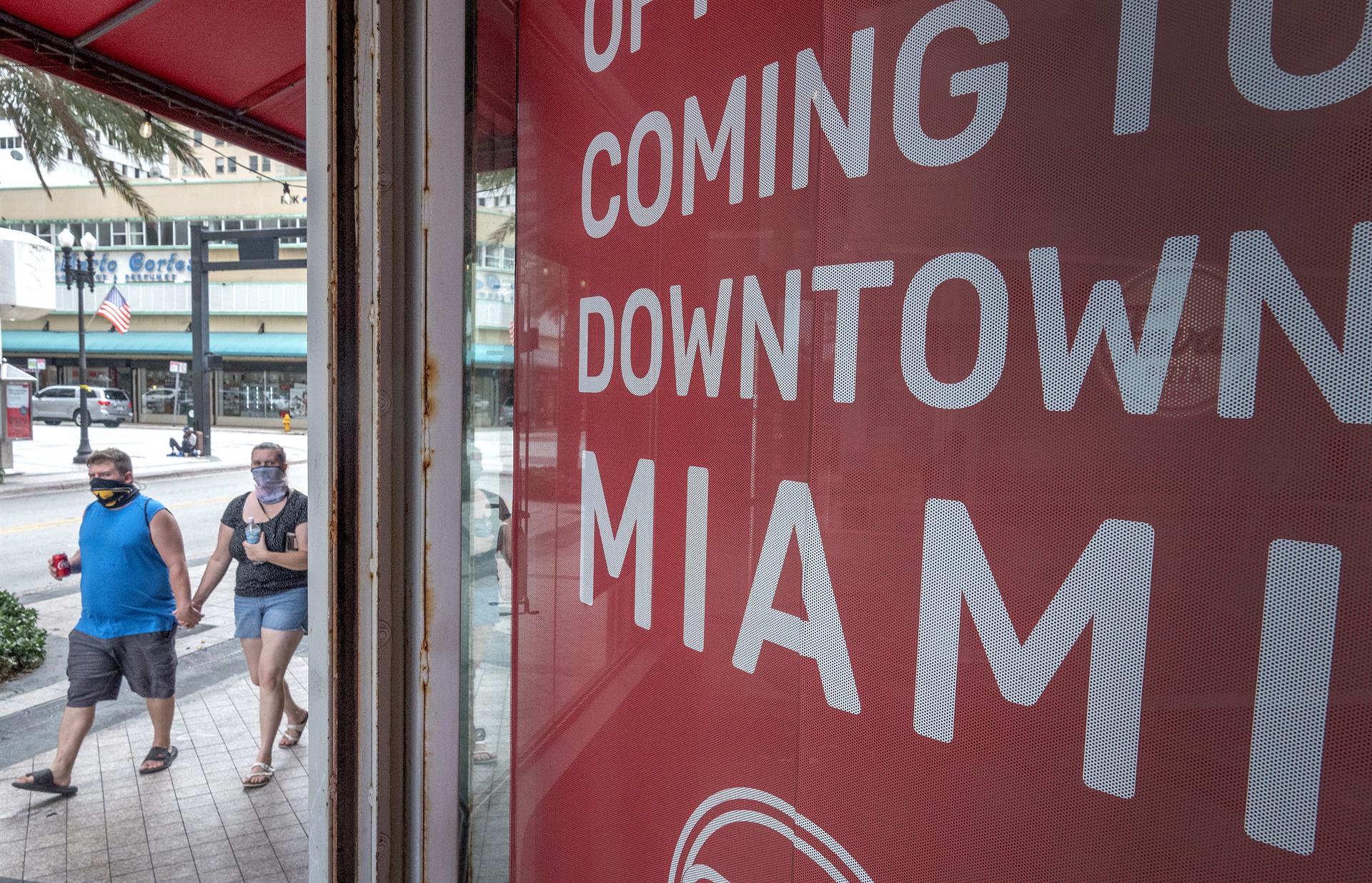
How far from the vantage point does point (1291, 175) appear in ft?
3.04

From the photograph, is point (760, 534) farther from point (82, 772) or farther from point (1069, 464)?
point (82, 772)

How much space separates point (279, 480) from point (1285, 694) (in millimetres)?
5027

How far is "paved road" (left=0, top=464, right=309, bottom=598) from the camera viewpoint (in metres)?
9.88

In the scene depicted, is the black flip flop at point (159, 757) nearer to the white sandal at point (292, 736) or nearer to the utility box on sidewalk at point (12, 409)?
the white sandal at point (292, 736)

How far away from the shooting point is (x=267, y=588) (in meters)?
4.78

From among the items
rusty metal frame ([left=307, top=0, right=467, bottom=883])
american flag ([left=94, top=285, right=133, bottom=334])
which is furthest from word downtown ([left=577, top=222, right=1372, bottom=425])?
american flag ([left=94, top=285, right=133, bottom=334])


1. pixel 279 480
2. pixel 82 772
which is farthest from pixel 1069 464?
pixel 82 772

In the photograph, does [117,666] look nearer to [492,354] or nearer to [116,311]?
[492,354]

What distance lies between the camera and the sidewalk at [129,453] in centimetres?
1680

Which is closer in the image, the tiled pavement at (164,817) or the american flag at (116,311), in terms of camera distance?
the tiled pavement at (164,817)

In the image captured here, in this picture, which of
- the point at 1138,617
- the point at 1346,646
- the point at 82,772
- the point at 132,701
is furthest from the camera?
the point at 132,701

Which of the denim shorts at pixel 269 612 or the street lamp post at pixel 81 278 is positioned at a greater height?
the street lamp post at pixel 81 278

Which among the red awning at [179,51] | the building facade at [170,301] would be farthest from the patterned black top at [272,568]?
the building facade at [170,301]

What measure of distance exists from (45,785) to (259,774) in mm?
1035
